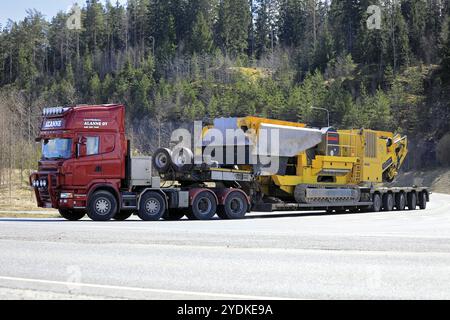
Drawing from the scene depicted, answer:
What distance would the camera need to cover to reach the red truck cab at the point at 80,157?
22.8m

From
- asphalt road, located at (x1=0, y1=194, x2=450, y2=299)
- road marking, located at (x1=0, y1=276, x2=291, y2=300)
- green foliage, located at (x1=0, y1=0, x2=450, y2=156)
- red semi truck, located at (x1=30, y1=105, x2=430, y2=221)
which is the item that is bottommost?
asphalt road, located at (x1=0, y1=194, x2=450, y2=299)

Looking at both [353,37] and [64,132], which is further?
[353,37]

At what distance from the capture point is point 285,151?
91.7 ft

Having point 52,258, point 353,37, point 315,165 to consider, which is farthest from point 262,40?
point 52,258

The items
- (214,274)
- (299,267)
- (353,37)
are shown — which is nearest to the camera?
(214,274)

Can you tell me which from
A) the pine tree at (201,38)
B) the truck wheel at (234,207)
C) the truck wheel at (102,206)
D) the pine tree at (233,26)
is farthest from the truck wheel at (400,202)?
the pine tree at (233,26)

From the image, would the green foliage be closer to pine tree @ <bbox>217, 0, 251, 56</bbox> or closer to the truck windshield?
pine tree @ <bbox>217, 0, 251, 56</bbox>

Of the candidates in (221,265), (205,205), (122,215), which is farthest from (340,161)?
(221,265)

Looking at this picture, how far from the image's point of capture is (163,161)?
25391mm

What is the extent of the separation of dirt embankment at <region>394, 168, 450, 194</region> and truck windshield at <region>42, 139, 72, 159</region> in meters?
47.8

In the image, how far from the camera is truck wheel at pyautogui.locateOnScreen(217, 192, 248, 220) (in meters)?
25.8

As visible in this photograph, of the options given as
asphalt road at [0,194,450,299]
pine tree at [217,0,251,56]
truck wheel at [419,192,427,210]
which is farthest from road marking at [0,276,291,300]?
pine tree at [217,0,251,56]
